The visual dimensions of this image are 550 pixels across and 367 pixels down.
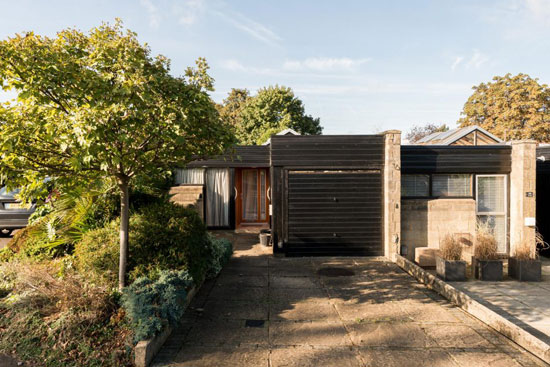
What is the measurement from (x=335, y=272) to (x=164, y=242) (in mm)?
4080

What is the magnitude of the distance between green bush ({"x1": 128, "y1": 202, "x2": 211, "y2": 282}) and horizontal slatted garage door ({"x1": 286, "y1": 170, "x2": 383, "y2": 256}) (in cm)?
351

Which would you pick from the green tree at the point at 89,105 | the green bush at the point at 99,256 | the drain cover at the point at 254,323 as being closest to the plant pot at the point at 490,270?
the drain cover at the point at 254,323

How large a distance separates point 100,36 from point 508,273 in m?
9.60

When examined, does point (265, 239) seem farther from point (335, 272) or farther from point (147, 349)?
point (147, 349)

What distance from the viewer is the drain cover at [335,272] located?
757cm

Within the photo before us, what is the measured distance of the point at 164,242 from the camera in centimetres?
566

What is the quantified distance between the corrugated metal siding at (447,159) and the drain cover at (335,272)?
3.42m

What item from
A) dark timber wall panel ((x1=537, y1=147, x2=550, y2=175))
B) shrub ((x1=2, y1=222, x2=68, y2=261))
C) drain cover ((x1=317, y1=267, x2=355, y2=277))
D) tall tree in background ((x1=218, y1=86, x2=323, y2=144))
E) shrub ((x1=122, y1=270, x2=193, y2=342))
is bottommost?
drain cover ((x1=317, y1=267, x2=355, y2=277))

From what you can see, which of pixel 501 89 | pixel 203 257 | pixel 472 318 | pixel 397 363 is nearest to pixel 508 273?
pixel 472 318

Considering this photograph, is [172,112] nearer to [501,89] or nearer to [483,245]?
[483,245]

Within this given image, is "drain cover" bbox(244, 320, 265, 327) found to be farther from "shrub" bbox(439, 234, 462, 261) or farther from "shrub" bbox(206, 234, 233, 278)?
"shrub" bbox(439, 234, 462, 261)

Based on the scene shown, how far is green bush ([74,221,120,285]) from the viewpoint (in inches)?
206

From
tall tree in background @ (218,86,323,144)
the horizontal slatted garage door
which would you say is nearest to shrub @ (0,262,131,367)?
the horizontal slatted garage door

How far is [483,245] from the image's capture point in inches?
306
